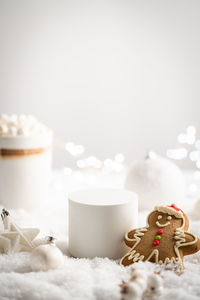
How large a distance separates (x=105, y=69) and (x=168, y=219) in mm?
1154

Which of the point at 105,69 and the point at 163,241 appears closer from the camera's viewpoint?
the point at 163,241

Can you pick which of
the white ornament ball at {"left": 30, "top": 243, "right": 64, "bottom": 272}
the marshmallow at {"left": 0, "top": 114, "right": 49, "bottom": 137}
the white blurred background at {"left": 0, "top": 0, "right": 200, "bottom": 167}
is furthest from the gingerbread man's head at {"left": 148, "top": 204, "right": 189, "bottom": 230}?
the white blurred background at {"left": 0, "top": 0, "right": 200, "bottom": 167}

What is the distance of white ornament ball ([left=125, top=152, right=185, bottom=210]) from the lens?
46.9 inches

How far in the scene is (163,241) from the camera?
84cm

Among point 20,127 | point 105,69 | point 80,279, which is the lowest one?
point 80,279

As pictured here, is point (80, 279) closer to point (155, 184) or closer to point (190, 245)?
point (190, 245)

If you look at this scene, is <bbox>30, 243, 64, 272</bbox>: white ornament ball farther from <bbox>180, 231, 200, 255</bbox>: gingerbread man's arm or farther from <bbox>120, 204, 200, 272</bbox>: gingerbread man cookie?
<bbox>180, 231, 200, 255</bbox>: gingerbread man's arm

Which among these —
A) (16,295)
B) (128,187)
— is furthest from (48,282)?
(128,187)

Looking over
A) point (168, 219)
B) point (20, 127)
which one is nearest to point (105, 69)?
point (20, 127)

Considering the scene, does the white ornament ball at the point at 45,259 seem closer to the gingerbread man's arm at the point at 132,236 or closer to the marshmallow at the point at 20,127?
the gingerbread man's arm at the point at 132,236

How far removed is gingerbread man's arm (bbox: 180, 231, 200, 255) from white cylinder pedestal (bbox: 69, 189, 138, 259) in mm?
130

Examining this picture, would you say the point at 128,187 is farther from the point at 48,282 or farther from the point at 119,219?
the point at 48,282

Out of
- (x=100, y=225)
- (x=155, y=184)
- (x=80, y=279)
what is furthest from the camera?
(x=155, y=184)

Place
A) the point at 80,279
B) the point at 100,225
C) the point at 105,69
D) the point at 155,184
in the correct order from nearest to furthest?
the point at 80,279 → the point at 100,225 → the point at 155,184 → the point at 105,69
